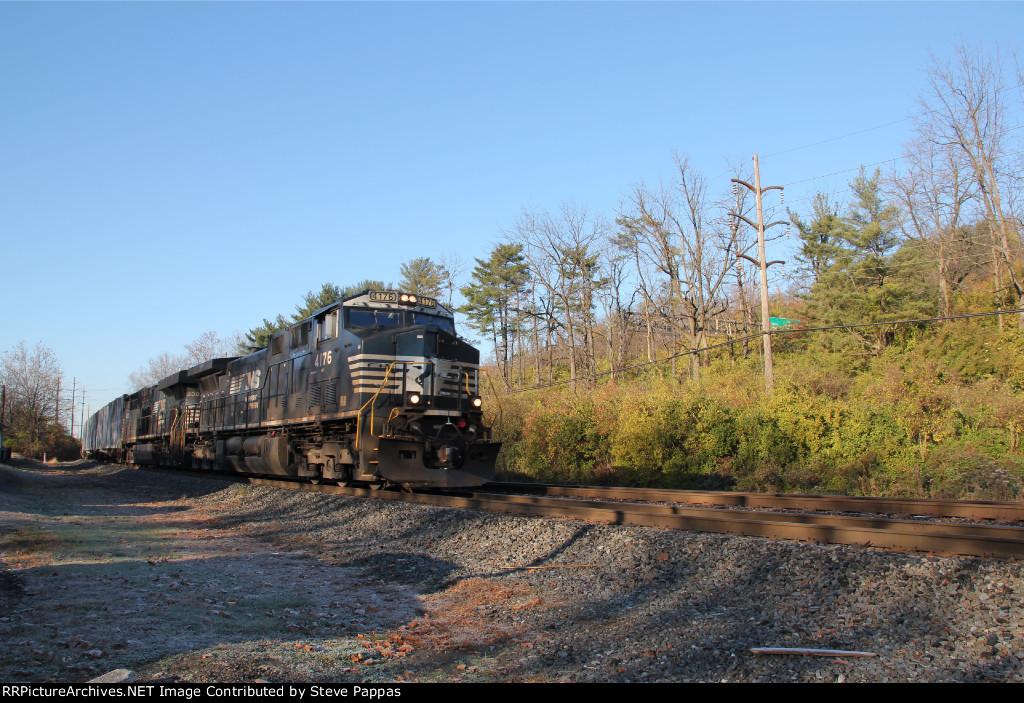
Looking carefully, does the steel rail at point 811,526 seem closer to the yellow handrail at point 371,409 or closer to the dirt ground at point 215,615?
the yellow handrail at point 371,409

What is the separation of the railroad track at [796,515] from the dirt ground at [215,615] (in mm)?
2790

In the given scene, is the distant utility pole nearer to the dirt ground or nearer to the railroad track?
the railroad track

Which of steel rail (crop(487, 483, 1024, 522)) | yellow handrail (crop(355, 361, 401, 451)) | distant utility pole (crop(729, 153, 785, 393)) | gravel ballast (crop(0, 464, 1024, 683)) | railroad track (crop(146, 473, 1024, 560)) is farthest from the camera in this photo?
distant utility pole (crop(729, 153, 785, 393))

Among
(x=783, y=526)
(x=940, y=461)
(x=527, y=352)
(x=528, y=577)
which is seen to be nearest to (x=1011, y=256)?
(x=940, y=461)

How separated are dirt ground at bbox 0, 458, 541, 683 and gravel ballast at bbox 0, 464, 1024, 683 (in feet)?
0.08

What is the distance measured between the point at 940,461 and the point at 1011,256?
15.2 m

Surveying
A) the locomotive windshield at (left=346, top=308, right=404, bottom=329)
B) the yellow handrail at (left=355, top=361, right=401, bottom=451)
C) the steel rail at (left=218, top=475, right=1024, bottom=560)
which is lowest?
the steel rail at (left=218, top=475, right=1024, bottom=560)

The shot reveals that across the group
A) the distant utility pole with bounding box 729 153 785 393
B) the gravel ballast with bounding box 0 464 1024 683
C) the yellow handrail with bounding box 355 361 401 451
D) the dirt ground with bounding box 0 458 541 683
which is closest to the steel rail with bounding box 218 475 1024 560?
the gravel ballast with bounding box 0 464 1024 683

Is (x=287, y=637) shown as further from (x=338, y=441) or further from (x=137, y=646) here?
(x=338, y=441)

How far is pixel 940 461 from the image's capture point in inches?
516

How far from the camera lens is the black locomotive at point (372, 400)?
1202 cm

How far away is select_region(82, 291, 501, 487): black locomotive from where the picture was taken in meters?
12.0

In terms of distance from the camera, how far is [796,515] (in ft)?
28.8

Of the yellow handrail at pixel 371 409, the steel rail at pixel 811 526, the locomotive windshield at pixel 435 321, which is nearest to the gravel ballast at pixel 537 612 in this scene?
the steel rail at pixel 811 526
